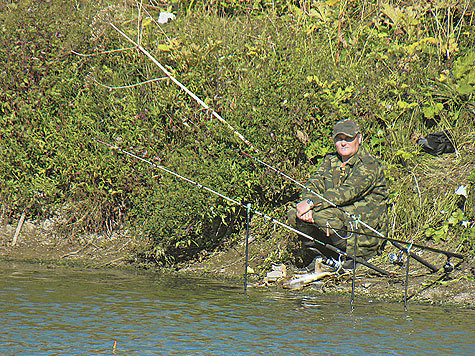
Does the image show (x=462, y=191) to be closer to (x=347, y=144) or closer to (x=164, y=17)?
(x=347, y=144)

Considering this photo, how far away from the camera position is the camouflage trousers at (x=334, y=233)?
22.9 ft

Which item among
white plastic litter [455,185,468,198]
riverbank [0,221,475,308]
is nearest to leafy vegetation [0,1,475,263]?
white plastic litter [455,185,468,198]

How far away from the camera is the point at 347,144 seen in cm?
709

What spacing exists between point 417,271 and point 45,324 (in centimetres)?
370

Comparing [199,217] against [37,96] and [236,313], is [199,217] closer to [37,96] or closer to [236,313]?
[236,313]

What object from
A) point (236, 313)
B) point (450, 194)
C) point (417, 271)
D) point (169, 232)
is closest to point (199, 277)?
point (169, 232)

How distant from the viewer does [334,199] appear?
6934 mm

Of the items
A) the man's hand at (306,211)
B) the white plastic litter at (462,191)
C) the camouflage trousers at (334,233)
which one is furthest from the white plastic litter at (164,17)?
the white plastic litter at (462,191)

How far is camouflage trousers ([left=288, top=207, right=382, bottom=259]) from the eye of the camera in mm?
6973

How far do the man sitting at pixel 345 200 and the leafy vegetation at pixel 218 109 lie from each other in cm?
59

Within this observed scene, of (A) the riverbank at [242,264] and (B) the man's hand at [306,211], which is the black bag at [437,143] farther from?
(B) the man's hand at [306,211]

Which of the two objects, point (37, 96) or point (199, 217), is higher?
point (37, 96)

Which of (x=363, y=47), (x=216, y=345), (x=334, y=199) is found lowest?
(x=216, y=345)

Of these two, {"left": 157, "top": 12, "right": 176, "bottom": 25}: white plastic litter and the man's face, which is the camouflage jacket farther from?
{"left": 157, "top": 12, "right": 176, "bottom": 25}: white plastic litter
